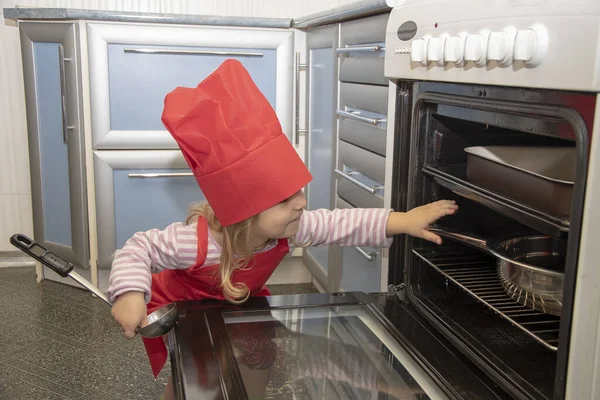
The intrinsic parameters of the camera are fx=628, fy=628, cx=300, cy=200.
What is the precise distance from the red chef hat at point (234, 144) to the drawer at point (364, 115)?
1.68 feet

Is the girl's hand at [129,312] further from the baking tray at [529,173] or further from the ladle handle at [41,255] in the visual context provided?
the baking tray at [529,173]

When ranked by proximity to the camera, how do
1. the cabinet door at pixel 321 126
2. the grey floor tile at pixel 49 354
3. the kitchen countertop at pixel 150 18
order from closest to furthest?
the grey floor tile at pixel 49 354 → the cabinet door at pixel 321 126 → the kitchen countertop at pixel 150 18

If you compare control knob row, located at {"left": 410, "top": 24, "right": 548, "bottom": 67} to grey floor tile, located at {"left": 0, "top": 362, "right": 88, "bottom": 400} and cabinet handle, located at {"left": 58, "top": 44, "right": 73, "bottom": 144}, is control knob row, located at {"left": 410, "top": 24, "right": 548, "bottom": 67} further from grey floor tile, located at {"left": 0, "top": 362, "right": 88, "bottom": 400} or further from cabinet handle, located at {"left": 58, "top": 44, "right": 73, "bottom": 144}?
cabinet handle, located at {"left": 58, "top": 44, "right": 73, "bottom": 144}

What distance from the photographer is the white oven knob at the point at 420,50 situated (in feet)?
3.10

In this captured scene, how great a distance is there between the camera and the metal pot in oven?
0.86m

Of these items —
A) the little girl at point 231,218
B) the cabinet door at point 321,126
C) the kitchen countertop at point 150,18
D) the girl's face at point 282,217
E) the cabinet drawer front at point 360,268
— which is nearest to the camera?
the little girl at point 231,218

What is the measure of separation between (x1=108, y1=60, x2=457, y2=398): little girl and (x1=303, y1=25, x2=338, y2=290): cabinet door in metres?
0.80

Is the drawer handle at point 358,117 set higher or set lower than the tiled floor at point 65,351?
higher

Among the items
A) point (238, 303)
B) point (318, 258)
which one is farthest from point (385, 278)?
point (318, 258)

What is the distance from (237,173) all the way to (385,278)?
0.39 metres

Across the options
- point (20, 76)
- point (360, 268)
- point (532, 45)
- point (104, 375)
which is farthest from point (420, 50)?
point (20, 76)

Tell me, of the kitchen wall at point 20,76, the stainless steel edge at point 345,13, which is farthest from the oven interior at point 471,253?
the kitchen wall at point 20,76

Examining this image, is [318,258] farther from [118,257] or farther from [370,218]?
[118,257]

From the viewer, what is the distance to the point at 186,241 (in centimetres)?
117
